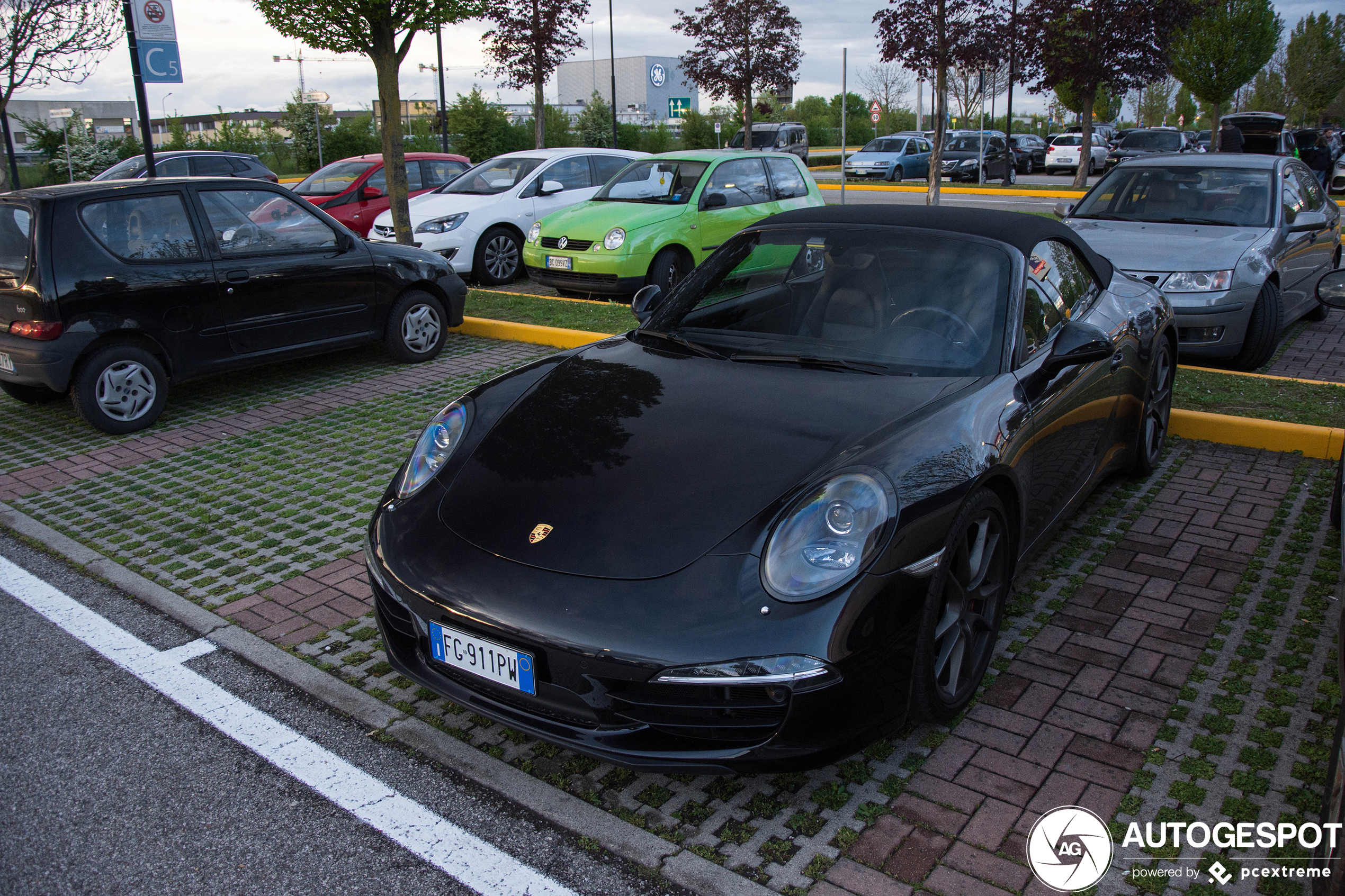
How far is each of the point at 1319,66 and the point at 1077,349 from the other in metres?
56.1

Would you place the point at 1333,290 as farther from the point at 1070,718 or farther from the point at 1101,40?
the point at 1101,40

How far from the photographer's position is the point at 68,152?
27984mm

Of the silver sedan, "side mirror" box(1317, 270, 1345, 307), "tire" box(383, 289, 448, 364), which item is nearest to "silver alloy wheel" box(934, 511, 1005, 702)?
"side mirror" box(1317, 270, 1345, 307)

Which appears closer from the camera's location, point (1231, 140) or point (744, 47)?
point (1231, 140)

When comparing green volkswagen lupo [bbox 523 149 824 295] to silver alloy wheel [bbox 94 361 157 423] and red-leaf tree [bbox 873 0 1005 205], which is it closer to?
silver alloy wheel [bbox 94 361 157 423]

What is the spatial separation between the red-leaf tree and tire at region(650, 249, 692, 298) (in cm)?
1141

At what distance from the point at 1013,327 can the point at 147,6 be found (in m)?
10.3

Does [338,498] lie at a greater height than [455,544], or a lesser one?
lesser

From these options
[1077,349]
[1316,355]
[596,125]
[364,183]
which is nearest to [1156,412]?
[1077,349]

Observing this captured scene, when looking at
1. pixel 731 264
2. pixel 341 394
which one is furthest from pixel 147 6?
pixel 731 264

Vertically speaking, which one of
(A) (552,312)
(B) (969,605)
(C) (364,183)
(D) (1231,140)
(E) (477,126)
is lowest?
(B) (969,605)

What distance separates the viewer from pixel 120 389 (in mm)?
6184

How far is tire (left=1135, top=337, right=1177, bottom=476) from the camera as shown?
4.79 m

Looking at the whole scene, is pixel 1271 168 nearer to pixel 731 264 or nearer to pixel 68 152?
pixel 731 264
